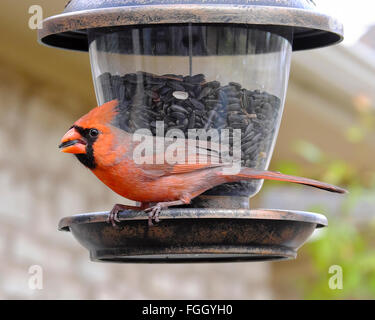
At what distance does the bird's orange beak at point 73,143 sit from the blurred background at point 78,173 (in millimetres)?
1561

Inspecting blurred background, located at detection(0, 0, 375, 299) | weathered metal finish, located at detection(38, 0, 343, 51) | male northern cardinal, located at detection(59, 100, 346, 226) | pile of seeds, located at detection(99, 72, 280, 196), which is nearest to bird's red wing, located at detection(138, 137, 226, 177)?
male northern cardinal, located at detection(59, 100, 346, 226)

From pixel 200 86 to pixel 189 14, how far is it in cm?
43

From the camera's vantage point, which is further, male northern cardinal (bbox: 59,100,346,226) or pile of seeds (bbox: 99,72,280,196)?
pile of seeds (bbox: 99,72,280,196)

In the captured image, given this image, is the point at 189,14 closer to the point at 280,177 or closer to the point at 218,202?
the point at 280,177

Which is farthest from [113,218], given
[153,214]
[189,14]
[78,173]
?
[78,173]

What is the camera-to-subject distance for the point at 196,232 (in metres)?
2.13

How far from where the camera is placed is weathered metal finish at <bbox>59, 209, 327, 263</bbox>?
2119mm

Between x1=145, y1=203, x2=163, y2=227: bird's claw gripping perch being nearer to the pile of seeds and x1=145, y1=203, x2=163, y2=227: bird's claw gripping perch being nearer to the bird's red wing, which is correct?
the bird's red wing

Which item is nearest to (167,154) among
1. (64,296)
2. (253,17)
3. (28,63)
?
(253,17)

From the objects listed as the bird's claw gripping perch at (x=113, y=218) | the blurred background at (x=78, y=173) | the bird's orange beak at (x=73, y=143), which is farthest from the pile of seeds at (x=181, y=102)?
the blurred background at (x=78, y=173)

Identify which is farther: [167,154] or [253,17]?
[167,154]

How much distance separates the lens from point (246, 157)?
2494 mm
